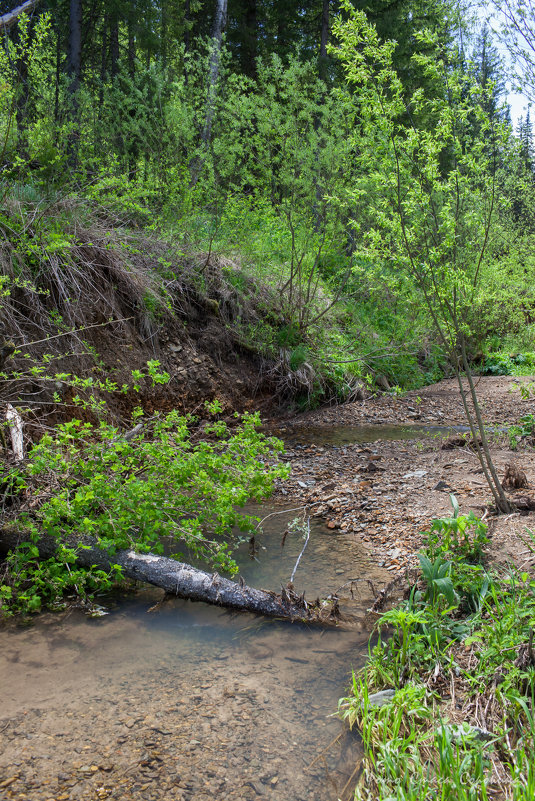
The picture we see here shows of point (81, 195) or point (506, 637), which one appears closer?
point (506, 637)

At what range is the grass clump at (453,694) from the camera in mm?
2090

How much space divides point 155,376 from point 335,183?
5750 millimetres

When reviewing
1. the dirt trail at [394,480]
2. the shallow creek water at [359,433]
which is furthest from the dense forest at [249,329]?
the shallow creek water at [359,433]

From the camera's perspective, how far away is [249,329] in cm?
846

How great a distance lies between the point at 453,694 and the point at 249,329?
650cm

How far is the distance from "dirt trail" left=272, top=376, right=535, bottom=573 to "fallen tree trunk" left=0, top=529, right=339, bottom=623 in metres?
0.97

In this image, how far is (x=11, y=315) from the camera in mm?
5219

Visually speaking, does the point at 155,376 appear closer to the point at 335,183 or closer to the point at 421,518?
the point at 421,518

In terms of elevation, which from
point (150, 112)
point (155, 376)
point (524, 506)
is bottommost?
point (524, 506)

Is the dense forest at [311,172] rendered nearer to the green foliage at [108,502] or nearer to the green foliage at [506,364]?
the green foliage at [506,364]

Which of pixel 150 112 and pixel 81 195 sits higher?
pixel 150 112

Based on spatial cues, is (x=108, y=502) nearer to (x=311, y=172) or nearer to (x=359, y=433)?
(x=359, y=433)

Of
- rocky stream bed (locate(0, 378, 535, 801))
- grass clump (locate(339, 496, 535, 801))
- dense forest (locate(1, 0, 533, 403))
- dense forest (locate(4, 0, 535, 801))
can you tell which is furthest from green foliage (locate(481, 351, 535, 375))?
grass clump (locate(339, 496, 535, 801))

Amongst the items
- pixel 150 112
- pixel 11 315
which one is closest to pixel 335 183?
pixel 150 112
